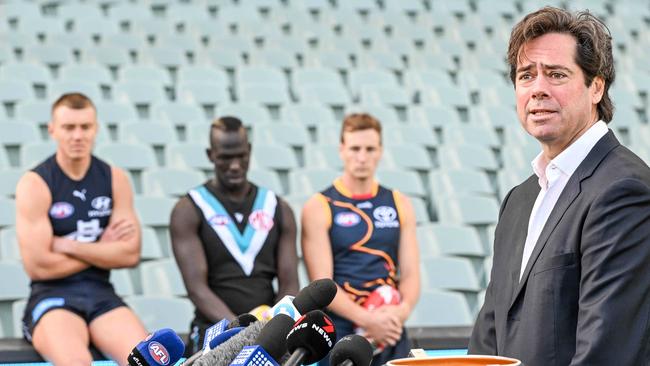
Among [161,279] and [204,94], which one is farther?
[204,94]

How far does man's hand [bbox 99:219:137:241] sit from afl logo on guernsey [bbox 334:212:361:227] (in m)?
0.95

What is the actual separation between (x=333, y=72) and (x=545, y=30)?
6.94 m

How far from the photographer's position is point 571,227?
6.77ft

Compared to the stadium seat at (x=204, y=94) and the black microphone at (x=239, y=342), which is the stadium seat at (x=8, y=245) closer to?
the stadium seat at (x=204, y=94)

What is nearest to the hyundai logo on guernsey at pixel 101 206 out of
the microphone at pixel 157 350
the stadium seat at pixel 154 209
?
the stadium seat at pixel 154 209

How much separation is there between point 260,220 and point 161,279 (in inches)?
32.7

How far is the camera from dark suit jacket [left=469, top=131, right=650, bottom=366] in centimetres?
192

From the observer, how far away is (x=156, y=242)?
18.4ft

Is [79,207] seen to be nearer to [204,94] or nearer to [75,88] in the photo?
[75,88]

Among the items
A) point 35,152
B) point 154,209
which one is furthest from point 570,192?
Result: point 35,152

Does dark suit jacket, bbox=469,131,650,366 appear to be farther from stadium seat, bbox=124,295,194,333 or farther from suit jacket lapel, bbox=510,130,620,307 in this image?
stadium seat, bbox=124,295,194,333

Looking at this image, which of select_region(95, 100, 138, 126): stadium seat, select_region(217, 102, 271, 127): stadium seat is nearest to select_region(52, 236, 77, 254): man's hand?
select_region(95, 100, 138, 126): stadium seat

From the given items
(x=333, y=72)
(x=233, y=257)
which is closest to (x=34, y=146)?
(x=233, y=257)

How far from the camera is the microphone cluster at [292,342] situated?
1.76m
